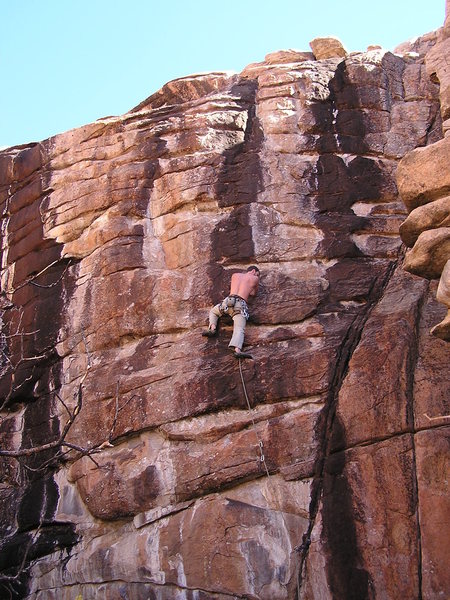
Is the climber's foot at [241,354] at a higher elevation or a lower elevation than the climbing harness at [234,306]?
lower

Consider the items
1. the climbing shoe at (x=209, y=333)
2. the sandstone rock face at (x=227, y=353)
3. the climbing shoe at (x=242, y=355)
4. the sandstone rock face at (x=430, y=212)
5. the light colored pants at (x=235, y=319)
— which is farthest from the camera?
the climbing shoe at (x=209, y=333)

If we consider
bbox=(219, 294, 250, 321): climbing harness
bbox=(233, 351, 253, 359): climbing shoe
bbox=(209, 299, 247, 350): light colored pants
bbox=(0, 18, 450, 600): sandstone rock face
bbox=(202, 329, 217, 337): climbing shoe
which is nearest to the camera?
bbox=(0, 18, 450, 600): sandstone rock face

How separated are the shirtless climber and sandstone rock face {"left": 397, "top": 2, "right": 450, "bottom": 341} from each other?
9.31 feet

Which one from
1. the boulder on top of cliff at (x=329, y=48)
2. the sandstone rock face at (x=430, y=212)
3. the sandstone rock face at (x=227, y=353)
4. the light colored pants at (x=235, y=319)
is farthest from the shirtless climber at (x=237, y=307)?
the boulder on top of cliff at (x=329, y=48)

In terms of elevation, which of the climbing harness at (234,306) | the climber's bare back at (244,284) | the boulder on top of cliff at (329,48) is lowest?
the climbing harness at (234,306)

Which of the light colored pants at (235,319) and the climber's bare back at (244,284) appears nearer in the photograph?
the light colored pants at (235,319)

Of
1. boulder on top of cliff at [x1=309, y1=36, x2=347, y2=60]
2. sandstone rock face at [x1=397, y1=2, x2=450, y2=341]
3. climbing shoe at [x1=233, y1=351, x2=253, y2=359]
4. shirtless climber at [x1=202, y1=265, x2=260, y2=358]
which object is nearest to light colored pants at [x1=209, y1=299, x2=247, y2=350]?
shirtless climber at [x1=202, y1=265, x2=260, y2=358]

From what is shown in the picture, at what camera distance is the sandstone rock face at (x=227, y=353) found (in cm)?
1130

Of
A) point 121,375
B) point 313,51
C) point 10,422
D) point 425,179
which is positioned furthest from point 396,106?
point 10,422

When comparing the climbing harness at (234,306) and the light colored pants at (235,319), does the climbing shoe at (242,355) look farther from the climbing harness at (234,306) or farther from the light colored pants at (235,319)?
the climbing harness at (234,306)

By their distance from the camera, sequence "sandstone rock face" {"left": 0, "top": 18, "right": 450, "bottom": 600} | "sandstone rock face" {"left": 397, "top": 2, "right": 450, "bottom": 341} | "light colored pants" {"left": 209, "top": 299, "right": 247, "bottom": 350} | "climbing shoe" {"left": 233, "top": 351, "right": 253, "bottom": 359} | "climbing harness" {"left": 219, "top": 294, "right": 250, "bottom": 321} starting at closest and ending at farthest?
"sandstone rock face" {"left": 397, "top": 2, "right": 450, "bottom": 341} → "sandstone rock face" {"left": 0, "top": 18, "right": 450, "bottom": 600} → "climbing shoe" {"left": 233, "top": 351, "right": 253, "bottom": 359} → "light colored pants" {"left": 209, "top": 299, "right": 247, "bottom": 350} → "climbing harness" {"left": 219, "top": 294, "right": 250, "bottom": 321}

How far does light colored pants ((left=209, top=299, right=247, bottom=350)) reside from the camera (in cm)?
1298

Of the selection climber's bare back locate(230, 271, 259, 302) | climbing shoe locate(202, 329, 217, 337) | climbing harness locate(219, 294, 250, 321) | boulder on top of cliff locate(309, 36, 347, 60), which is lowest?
climbing shoe locate(202, 329, 217, 337)

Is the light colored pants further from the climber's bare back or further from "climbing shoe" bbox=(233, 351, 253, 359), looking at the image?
the climber's bare back
